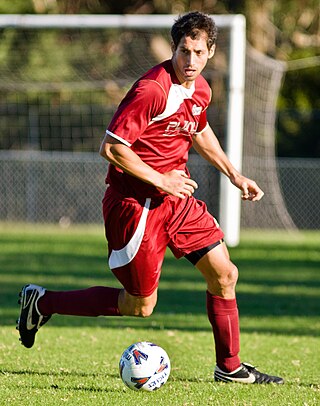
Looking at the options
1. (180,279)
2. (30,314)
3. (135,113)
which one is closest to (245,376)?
(30,314)

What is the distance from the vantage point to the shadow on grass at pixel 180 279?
9555 millimetres

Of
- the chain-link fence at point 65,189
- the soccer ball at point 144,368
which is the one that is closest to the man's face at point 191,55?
the soccer ball at point 144,368

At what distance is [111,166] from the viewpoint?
5879 millimetres

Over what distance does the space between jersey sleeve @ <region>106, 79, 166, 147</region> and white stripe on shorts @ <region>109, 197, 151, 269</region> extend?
1.77 feet

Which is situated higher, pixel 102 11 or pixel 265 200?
pixel 102 11

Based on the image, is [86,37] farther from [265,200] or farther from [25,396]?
[25,396]

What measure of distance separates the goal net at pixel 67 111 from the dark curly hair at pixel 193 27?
13303 mm

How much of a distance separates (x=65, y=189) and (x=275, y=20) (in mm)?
10505

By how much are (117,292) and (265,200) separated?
550 inches

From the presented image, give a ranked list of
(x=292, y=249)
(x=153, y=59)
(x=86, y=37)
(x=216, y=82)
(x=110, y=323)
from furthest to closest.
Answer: (x=216, y=82) < (x=86, y=37) < (x=153, y=59) < (x=292, y=249) < (x=110, y=323)

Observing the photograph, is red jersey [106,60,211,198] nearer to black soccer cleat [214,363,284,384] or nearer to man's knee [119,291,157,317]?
man's knee [119,291,157,317]

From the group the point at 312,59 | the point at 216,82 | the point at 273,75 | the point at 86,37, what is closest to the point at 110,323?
the point at 273,75

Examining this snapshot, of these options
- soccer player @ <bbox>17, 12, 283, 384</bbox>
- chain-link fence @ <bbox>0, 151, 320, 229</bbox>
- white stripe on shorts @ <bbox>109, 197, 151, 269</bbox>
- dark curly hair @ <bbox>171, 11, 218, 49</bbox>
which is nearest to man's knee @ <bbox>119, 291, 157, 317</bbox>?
soccer player @ <bbox>17, 12, 283, 384</bbox>

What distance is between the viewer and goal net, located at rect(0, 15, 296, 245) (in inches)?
779
